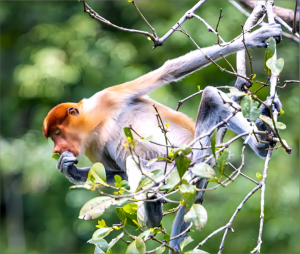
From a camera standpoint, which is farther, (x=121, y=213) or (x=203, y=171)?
(x=121, y=213)

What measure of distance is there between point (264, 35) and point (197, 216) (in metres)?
1.48

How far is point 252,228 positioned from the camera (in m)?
5.44

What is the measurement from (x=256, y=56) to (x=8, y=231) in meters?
5.52

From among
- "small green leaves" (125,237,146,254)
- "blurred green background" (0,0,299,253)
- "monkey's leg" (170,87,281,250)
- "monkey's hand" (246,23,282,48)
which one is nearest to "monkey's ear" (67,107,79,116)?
"monkey's leg" (170,87,281,250)

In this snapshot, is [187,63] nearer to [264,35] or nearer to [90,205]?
[264,35]

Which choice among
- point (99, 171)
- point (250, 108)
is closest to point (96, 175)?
point (99, 171)

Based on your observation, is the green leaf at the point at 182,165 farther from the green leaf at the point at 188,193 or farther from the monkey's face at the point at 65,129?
the monkey's face at the point at 65,129

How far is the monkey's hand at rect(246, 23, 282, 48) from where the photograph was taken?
2.35m

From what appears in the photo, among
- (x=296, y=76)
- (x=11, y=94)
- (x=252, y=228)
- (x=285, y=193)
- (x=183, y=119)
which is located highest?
(x=183, y=119)

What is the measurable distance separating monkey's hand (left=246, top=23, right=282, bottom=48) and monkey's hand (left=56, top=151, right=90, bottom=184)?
138cm

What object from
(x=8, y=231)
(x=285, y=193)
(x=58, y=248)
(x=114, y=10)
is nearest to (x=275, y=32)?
(x=285, y=193)

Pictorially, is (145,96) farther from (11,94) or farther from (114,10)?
(11,94)

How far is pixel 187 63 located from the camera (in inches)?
101

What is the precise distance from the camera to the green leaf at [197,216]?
4.14 feet
